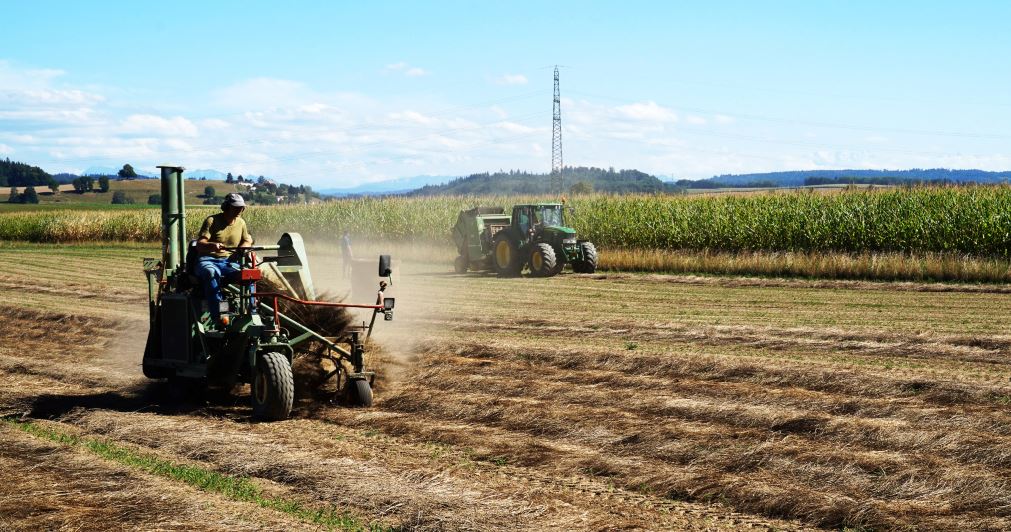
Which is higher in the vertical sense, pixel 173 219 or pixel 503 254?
pixel 173 219

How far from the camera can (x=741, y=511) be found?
265 inches

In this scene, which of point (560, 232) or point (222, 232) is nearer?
point (222, 232)

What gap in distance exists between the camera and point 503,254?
29875mm

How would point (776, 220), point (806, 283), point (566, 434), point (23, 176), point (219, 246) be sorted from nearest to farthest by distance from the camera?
point (566, 434), point (219, 246), point (806, 283), point (776, 220), point (23, 176)

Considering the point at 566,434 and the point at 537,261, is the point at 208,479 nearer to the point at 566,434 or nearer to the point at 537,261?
the point at 566,434

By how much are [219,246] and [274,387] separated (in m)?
1.59

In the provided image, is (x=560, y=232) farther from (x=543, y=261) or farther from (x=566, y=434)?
(x=566, y=434)

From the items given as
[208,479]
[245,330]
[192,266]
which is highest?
[192,266]

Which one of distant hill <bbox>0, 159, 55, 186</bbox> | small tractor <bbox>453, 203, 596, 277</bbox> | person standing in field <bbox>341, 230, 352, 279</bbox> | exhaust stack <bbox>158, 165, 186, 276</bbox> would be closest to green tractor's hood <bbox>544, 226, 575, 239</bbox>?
small tractor <bbox>453, 203, 596, 277</bbox>

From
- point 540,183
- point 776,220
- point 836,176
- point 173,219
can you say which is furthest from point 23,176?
point 173,219

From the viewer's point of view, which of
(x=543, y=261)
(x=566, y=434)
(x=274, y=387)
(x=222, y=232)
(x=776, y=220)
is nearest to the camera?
(x=566, y=434)

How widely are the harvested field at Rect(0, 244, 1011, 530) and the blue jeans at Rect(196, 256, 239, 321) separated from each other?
104cm

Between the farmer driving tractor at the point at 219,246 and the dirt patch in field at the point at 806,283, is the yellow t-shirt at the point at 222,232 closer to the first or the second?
the farmer driving tractor at the point at 219,246

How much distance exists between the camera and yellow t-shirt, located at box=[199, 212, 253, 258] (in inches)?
408
